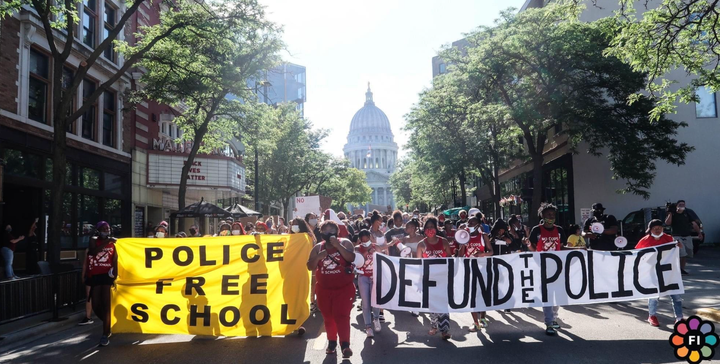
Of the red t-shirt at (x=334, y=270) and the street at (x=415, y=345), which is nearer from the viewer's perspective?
the street at (x=415, y=345)

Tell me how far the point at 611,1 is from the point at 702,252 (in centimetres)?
1362

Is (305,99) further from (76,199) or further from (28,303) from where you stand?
(28,303)

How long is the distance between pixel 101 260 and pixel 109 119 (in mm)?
16882

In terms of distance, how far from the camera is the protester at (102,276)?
8.40m

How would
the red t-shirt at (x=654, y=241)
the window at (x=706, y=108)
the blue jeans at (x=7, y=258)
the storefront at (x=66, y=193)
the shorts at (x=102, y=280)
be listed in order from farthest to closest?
the window at (x=706, y=108) → the storefront at (x=66, y=193) → the blue jeans at (x=7, y=258) → the red t-shirt at (x=654, y=241) → the shorts at (x=102, y=280)

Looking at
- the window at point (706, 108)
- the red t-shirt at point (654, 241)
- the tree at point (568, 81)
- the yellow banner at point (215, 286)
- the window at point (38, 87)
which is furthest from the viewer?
the window at point (706, 108)

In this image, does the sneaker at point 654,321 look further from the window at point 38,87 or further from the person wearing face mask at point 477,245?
the window at point 38,87

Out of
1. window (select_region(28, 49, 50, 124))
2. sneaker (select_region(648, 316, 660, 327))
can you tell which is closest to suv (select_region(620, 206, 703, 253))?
sneaker (select_region(648, 316, 660, 327))

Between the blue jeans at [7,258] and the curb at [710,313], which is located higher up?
the blue jeans at [7,258]

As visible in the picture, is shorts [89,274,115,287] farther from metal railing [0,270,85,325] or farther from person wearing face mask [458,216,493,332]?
person wearing face mask [458,216,493,332]

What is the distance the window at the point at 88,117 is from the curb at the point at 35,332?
1243 cm

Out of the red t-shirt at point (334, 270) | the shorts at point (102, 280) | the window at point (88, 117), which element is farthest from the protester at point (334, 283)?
the window at point (88, 117)

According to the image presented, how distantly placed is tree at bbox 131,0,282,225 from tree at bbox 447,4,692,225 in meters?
8.76

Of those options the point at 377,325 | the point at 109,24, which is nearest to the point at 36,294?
the point at 377,325
